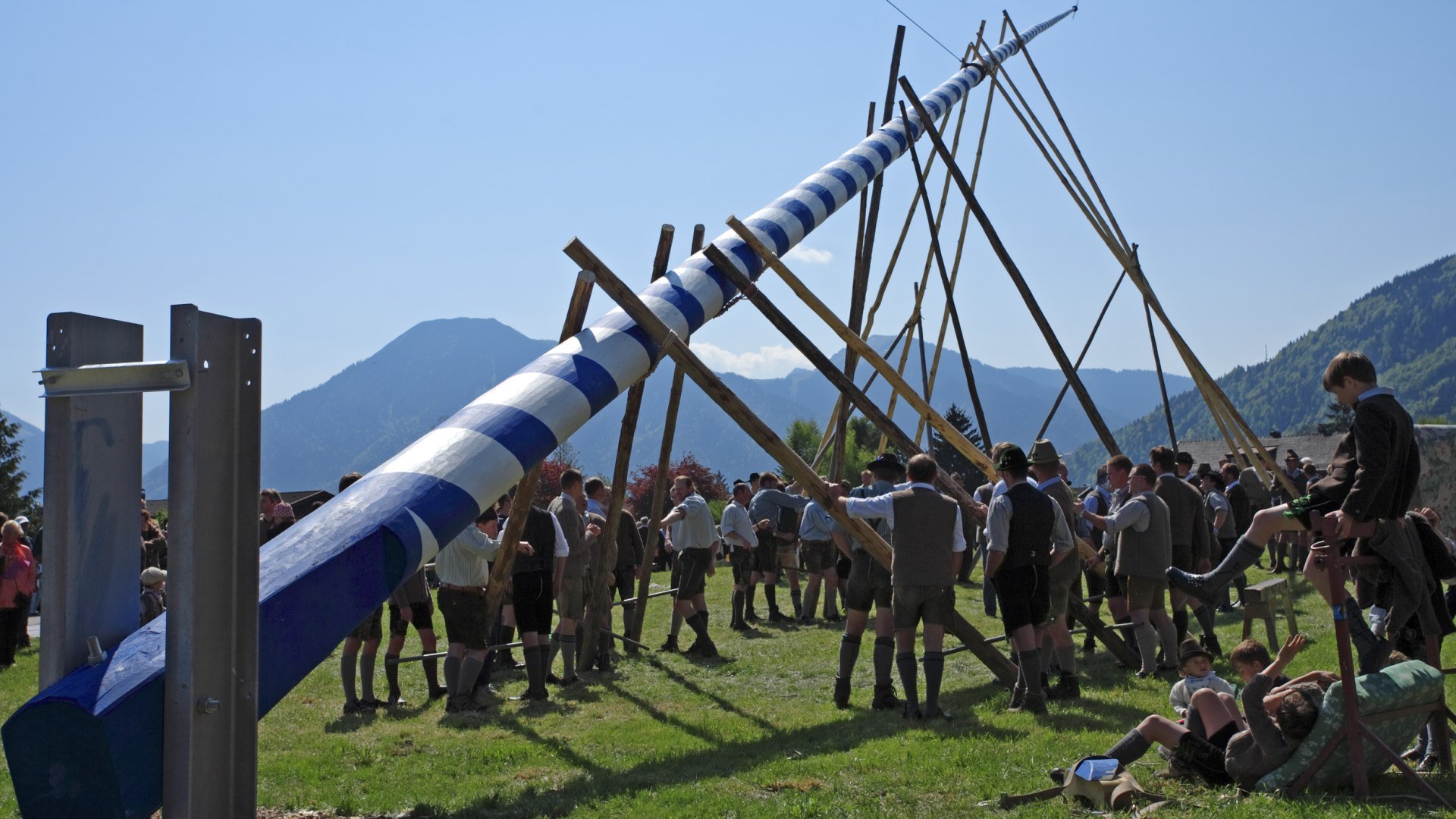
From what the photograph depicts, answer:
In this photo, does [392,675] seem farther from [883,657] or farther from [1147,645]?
[1147,645]

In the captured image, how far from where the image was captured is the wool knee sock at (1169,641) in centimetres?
941

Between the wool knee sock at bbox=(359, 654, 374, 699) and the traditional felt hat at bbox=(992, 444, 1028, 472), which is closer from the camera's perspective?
the traditional felt hat at bbox=(992, 444, 1028, 472)

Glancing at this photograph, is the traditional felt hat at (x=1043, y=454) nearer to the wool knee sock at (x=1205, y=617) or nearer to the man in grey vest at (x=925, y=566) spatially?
the man in grey vest at (x=925, y=566)

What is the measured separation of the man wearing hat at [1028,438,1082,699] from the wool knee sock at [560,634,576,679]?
154 inches

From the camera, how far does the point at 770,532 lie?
15.6 m

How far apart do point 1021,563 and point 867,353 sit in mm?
3747

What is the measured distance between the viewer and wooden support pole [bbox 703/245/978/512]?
936cm

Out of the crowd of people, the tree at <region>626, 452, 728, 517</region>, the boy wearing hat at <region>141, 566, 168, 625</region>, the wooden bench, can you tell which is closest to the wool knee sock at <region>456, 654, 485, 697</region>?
the crowd of people

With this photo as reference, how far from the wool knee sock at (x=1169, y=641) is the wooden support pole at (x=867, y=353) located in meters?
1.82

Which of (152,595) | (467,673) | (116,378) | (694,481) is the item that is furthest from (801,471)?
(694,481)

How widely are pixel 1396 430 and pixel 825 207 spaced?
6.96 metres

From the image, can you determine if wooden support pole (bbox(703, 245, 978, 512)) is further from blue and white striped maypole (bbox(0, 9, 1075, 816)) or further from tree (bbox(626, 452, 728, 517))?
tree (bbox(626, 452, 728, 517))

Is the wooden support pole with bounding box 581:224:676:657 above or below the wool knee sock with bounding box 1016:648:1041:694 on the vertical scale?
above

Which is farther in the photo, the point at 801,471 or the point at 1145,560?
the point at 1145,560
